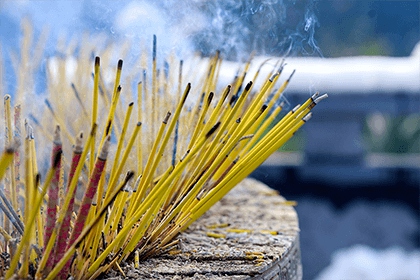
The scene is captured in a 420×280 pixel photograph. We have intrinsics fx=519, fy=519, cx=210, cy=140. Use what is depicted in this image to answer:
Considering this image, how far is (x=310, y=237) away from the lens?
2.40m

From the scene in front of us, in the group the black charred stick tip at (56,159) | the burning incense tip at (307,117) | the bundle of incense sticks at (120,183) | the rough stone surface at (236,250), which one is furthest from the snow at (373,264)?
the black charred stick tip at (56,159)

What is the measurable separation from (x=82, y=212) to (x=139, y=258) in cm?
18

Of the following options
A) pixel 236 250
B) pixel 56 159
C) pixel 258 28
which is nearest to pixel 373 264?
pixel 258 28

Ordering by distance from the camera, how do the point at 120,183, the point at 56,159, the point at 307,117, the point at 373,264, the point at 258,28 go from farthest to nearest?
the point at 373,264, the point at 258,28, the point at 307,117, the point at 120,183, the point at 56,159

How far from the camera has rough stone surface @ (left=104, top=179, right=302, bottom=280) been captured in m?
0.65

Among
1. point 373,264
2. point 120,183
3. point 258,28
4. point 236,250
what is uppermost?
point 258,28

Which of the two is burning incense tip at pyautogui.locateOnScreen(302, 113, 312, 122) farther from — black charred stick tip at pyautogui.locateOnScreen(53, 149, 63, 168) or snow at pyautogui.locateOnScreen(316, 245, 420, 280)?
snow at pyautogui.locateOnScreen(316, 245, 420, 280)

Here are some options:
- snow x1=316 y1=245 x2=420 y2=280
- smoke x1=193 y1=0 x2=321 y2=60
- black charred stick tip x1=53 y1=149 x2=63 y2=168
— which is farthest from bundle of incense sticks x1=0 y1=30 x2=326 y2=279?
snow x1=316 y1=245 x2=420 y2=280

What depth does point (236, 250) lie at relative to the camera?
0.73 m

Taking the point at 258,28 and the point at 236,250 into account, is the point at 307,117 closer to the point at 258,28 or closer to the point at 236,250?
the point at 236,250

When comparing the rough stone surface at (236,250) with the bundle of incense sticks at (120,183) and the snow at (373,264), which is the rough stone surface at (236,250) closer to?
the bundle of incense sticks at (120,183)

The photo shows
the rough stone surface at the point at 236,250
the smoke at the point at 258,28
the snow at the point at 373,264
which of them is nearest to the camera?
the rough stone surface at the point at 236,250

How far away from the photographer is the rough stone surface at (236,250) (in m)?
0.65

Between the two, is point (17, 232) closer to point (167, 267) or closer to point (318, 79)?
point (167, 267)
